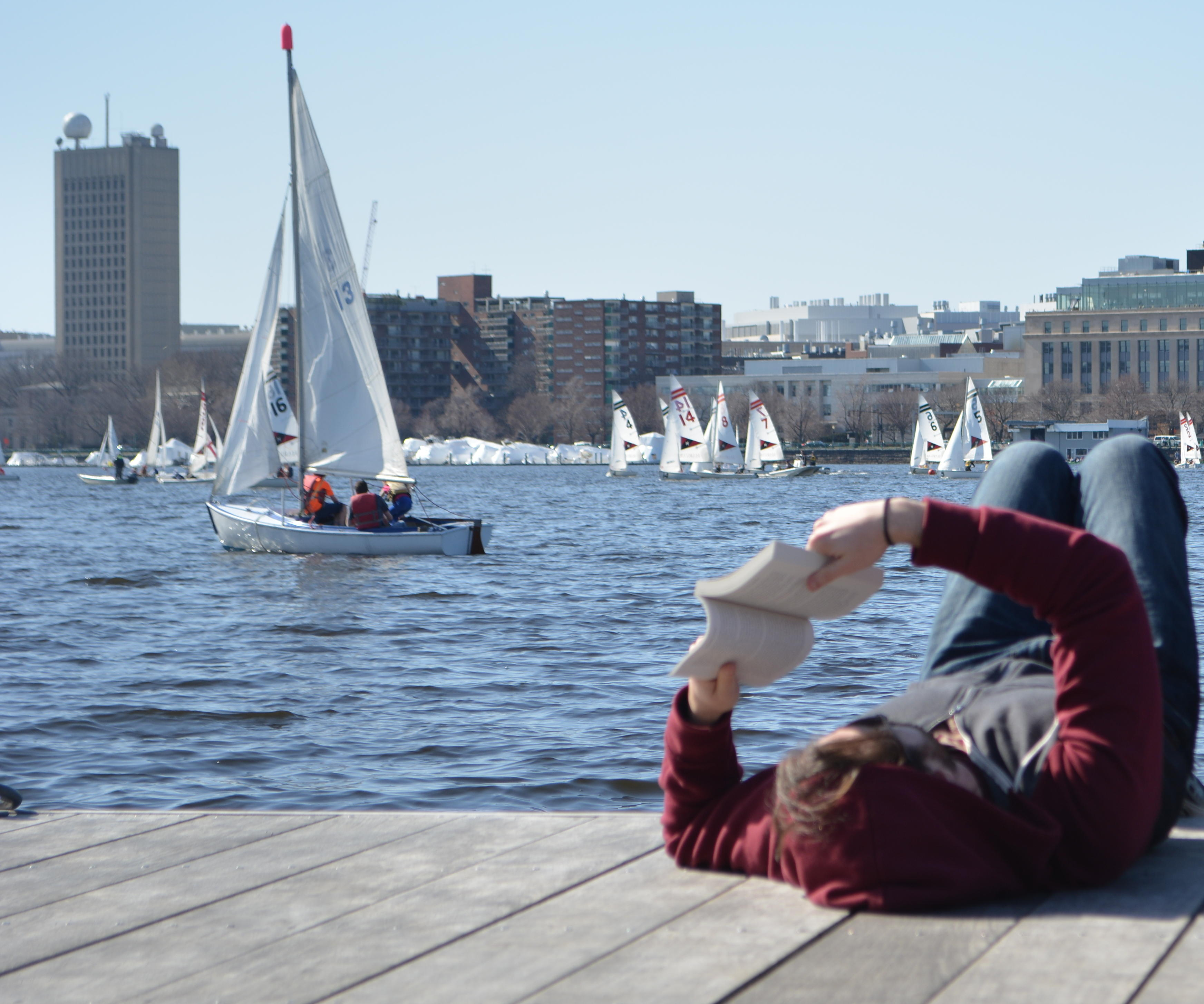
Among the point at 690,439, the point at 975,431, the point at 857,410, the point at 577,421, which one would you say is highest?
the point at 857,410

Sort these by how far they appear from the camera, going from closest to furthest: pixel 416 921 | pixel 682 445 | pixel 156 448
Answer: pixel 416 921, pixel 682 445, pixel 156 448

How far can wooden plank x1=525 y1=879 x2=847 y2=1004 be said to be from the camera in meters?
2.69

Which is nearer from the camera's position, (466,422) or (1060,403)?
(1060,403)

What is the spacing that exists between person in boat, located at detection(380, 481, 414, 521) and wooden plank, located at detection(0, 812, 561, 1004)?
74.3ft

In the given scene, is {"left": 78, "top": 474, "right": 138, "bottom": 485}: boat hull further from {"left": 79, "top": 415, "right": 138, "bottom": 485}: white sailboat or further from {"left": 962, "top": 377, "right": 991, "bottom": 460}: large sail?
{"left": 962, "top": 377, "right": 991, "bottom": 460}: large sail

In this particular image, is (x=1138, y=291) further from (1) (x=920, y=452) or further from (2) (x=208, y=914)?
(2) (x=208, y=914)

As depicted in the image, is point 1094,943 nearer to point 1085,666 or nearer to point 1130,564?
point 1085,666

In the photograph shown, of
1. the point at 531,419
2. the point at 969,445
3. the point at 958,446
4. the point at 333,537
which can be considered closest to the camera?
the point at 333,537

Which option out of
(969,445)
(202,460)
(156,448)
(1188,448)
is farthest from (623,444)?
(1188,448)

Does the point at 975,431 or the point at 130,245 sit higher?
the point at 130,245

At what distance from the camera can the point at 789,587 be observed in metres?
2.89

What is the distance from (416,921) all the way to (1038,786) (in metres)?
1.31

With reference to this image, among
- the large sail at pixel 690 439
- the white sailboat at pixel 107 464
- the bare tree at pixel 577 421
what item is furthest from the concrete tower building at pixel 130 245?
the large sail at pixel 690 439

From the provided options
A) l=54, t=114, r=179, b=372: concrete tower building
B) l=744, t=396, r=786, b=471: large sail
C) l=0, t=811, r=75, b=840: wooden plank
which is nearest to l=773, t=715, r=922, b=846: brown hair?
l=0, t=811, r=75, b=840: wooden plank
